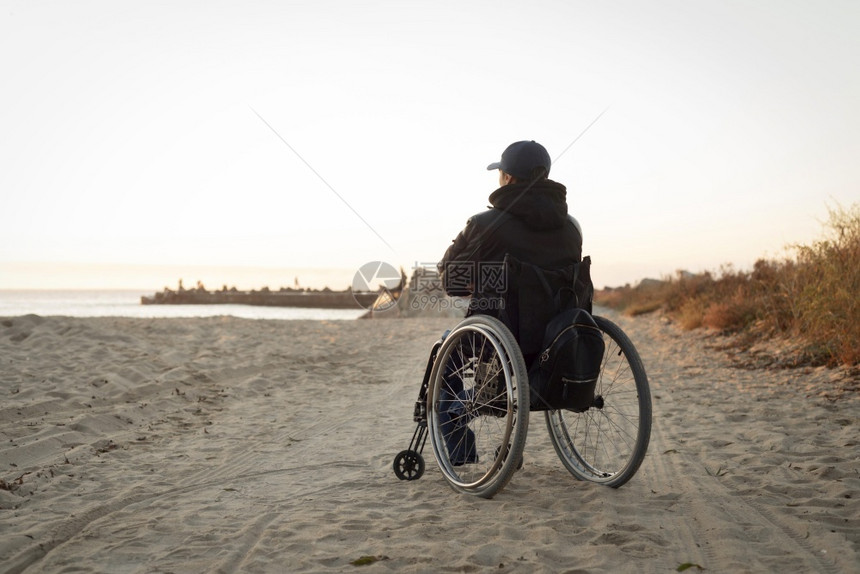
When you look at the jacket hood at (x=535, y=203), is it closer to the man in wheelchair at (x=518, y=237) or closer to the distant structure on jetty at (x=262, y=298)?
the man in wheelchair at (x=518, y=237)

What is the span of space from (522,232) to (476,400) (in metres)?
0.93

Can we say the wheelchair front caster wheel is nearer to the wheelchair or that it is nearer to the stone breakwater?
the wheelchair

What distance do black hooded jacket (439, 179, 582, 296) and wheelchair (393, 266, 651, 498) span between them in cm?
33

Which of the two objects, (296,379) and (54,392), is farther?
(296,379)

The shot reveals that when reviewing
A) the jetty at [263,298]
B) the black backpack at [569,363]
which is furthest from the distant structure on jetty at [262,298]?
the black backpack at [569,363]

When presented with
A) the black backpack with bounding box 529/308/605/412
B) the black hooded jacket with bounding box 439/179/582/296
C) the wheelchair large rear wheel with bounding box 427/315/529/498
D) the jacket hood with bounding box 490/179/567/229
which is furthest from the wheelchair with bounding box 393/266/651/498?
the jacket hood with bounding box 490/179/567/229

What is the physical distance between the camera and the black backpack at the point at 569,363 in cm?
297

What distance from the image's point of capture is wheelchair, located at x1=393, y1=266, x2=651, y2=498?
116 inches

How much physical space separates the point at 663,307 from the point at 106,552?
17.6 meters

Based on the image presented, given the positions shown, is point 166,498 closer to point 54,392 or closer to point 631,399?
point 54,392

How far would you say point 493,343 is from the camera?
3.01 meters

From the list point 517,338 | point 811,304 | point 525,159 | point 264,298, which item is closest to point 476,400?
point 517,338

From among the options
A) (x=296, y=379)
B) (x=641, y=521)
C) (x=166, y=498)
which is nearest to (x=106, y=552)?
(x=166, y=498)

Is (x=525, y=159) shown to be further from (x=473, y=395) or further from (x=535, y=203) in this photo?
(x=473, y=395)
